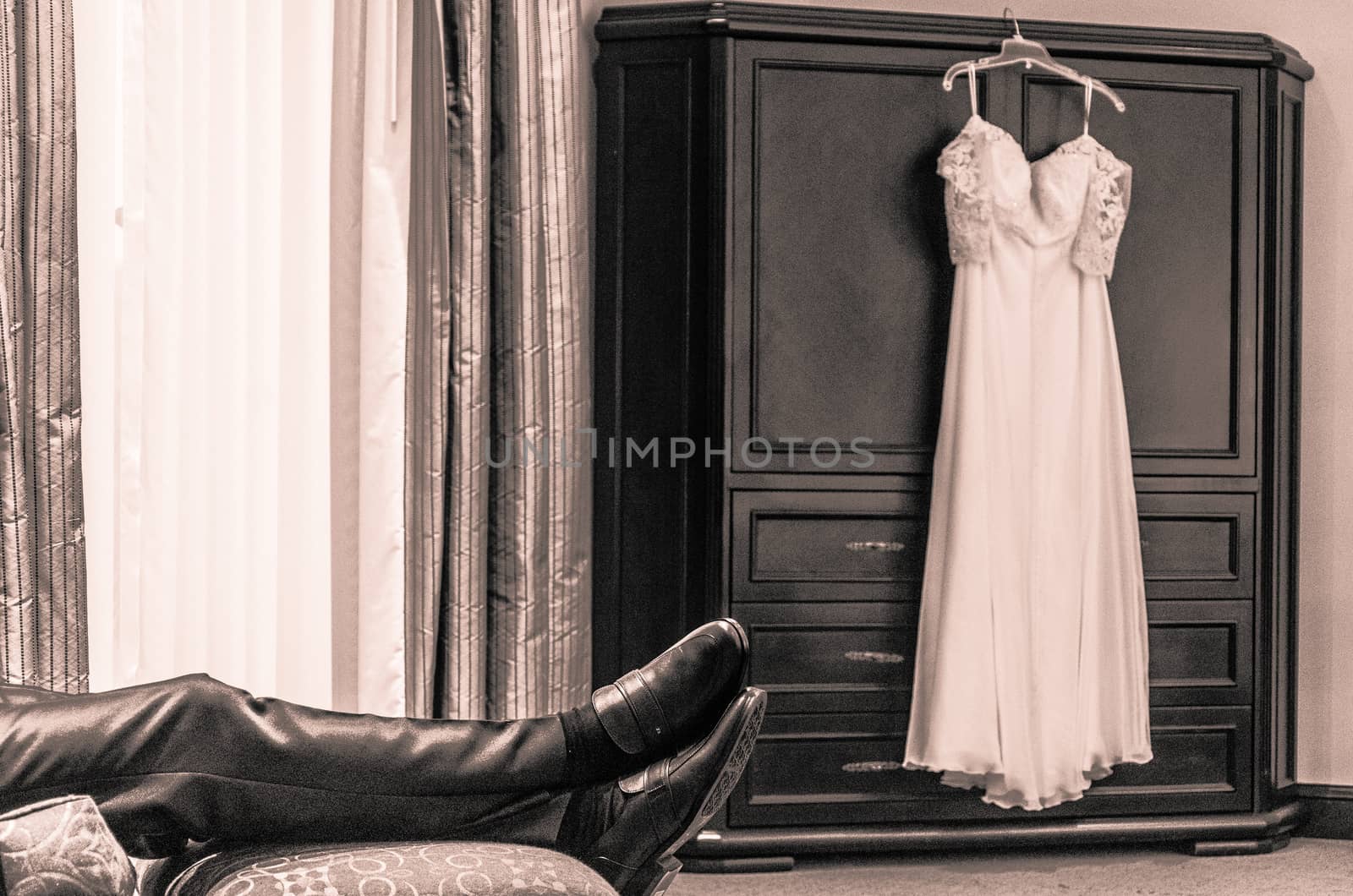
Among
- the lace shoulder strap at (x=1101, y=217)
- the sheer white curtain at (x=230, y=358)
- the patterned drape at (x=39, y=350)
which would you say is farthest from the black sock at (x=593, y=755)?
the lace shoulder strap at (x=1101, y=217)

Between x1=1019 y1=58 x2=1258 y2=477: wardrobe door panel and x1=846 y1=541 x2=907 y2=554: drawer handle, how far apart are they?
592 mm

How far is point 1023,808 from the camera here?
254 centimetres

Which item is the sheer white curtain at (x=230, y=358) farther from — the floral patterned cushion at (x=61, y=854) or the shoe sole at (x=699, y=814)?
the shoe sole at (x=699, y=814)

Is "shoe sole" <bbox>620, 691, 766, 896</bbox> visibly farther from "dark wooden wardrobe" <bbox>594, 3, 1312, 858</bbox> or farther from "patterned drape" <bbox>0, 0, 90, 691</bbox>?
"dark wooden wardrobe" <bbox>594, 3, 1312, 858</bbox>

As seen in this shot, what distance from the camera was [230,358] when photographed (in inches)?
72.2

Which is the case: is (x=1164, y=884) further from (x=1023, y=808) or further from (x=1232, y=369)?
(x=1232, y=369)

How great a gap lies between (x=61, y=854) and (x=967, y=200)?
6.85ft

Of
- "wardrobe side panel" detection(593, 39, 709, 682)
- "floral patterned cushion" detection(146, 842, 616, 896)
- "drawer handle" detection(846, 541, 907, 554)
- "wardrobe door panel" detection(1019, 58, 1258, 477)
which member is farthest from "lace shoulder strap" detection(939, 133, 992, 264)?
"floral patterned cushion" detection(146, 842, 616, 896)

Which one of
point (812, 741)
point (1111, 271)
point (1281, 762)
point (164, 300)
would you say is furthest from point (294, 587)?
point (1281, 762)

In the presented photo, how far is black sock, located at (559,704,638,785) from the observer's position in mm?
1227

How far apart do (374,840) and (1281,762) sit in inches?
92.0

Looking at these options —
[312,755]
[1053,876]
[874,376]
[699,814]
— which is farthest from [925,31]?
[312,755]

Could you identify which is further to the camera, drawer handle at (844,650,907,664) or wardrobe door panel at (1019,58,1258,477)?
wardrobe door panel at (1019,58,1258,477)

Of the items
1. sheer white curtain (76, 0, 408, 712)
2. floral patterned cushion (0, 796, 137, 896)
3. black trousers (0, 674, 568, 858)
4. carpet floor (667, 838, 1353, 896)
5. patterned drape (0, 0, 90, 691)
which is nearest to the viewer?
floral patterned cushion (0, 796, 137, 896)
